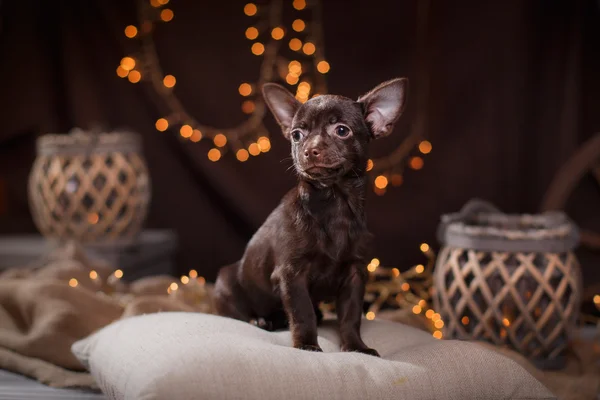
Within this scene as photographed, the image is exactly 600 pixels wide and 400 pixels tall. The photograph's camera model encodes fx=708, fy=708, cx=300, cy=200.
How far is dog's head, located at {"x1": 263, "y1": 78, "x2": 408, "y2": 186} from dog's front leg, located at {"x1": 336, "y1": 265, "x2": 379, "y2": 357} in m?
0.19

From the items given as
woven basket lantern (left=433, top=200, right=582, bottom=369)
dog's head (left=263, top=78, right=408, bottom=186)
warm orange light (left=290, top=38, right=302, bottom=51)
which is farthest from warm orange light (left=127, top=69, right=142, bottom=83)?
dog's head (left=263, top=78, right=408, bottom=186)

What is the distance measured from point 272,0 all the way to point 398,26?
0.51 metres

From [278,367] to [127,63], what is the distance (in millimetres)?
2058

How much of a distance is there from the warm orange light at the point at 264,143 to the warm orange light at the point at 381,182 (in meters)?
0.46

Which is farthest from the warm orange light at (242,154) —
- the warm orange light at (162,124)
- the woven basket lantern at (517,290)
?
the woven basket lantern at (517,290)

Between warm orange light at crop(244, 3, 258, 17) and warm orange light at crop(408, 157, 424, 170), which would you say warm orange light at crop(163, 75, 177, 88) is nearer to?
warm orange light at crop(244, 3, 258, 17)

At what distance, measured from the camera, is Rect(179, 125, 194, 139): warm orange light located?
9.58 ft

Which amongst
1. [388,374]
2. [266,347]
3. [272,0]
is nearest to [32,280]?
[266,347]

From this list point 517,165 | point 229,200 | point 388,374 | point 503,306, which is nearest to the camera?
point 388,374

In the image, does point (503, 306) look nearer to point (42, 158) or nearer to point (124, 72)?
point (42, 158)

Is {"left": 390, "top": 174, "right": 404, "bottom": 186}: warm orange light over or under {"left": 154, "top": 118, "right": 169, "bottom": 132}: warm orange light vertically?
under

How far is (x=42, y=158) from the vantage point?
99.3 inches

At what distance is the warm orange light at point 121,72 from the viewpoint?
295cm

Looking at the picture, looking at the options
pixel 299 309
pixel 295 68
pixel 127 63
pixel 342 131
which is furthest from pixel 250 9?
pixel 299 309
